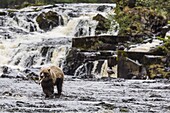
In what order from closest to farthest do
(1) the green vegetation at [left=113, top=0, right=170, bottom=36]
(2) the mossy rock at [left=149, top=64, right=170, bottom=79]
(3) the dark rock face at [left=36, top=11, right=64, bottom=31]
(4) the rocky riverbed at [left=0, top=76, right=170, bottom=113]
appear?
(4) the rocky riverbed at [left=0, top=76, right=170, bottom=113] → (2) the mossy rock at [left=149, top=64, right=170, bottom=79] → (1) the green vegetation at [left=113, top=0, right=170, bottom=36] → (3) the dark rock face at [left=36, top=11, right=64, bottom=31]

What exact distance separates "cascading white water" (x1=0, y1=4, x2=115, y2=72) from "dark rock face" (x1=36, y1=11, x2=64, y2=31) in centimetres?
36

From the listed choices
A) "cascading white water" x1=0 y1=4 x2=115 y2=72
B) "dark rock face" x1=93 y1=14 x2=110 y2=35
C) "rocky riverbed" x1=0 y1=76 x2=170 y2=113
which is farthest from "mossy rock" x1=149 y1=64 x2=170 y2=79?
"dark rock face" x1=93 y1=14 x2=110 y2=35

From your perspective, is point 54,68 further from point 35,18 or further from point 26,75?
point 35,18

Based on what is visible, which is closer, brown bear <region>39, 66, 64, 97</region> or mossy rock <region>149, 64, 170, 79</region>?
brown bear <region>39, 66, 64, 97</region>

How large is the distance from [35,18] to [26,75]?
55.0 feet

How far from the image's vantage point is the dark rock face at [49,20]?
36.8 m

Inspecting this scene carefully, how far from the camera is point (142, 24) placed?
28234mm

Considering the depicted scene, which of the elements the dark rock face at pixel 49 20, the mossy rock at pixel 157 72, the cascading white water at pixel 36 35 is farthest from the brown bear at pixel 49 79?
the dark rock face at pixel 49 20

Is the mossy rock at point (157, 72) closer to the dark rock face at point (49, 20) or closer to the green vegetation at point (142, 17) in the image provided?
the green vegetation at point (142, 17)

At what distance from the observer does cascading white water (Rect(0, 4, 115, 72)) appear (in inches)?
1057

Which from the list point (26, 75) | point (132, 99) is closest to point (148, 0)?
point (26, 75)

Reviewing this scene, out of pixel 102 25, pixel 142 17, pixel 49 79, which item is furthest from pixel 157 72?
pixel 102 25

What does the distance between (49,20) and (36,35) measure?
306 centimetres

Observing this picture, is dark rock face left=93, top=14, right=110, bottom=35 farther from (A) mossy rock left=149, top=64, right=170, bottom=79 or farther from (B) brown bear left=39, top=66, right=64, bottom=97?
(B) brown bear left=39, top=66, right=64, bottom=97
